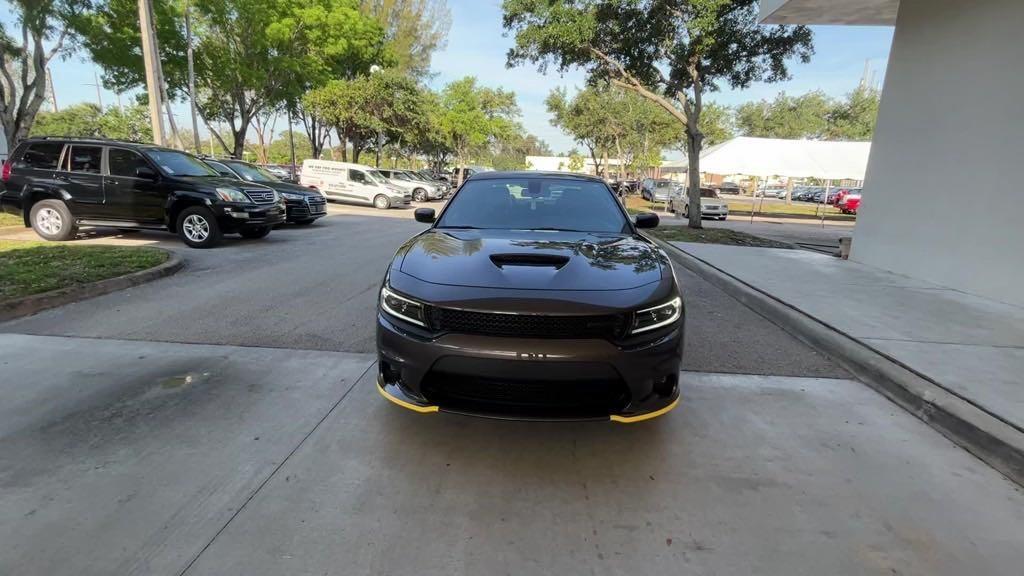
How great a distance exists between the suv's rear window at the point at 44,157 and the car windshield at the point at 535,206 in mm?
9160

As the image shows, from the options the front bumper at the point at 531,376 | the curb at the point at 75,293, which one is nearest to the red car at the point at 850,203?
the front bumper at the point at 531,376

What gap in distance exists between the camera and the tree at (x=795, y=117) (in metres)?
54.4

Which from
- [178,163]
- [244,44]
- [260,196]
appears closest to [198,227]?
[260,196]

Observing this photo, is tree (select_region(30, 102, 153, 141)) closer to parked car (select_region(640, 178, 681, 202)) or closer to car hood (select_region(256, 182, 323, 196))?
car hood (select_region(256, 182, 323, 196))

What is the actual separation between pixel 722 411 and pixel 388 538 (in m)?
2.35

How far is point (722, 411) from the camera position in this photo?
11.5 ft

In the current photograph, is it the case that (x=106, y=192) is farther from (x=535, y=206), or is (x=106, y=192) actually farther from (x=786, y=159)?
(x=786, y=159)

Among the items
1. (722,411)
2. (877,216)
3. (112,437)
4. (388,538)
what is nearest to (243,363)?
(112,437)

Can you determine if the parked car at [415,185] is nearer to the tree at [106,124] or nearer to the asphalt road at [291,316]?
the asphalt road at [291,316]

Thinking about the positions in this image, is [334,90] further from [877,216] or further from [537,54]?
[877,216]

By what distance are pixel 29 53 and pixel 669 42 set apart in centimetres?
2084

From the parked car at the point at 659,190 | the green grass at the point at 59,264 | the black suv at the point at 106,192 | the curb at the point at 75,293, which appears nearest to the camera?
the curb at the point at 75,293

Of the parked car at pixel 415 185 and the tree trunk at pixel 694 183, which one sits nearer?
the tree trunk at pixel 694 183

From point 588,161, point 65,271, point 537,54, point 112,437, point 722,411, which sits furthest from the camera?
point 588,161
